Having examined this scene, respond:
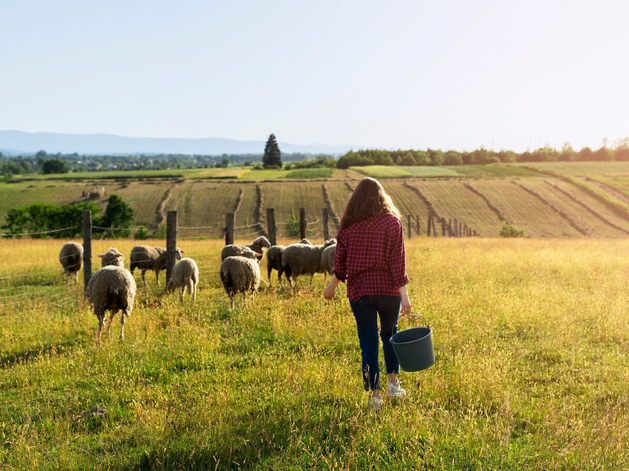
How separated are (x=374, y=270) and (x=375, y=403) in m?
1.36

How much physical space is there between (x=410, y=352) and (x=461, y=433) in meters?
0.91

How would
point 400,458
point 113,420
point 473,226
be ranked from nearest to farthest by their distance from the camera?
point 400,458, point 113,420, point 473,226

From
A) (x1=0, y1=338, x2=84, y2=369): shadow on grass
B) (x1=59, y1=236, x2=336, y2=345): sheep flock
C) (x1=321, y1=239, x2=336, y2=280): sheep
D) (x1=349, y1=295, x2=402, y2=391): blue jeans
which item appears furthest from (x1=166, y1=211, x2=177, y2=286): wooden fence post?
(x1=349, y1=295, x2=402, y2=391): blue jeans

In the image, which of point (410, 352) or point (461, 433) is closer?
point (461, 433)

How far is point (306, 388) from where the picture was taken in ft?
19.2

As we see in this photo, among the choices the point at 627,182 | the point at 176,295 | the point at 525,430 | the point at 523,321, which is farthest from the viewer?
the point at 627,182

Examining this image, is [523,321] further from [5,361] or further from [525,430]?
[5,361]

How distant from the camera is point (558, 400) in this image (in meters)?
5.68

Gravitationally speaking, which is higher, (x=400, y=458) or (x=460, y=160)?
(x=460, y=160)

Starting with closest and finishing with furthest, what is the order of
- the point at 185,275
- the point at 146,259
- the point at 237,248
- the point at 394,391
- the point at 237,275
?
the point at 394,391 < the point at 237,275 < the point at 185,275 < the point at 237,248 < the point at 146,259

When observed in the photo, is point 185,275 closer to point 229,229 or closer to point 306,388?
point 229,229

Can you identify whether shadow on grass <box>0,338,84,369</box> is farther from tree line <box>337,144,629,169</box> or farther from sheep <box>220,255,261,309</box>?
tree line <box>337,144,629,169</box>

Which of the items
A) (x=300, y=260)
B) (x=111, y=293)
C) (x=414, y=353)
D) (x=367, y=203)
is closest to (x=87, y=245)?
(x=111, y=293)

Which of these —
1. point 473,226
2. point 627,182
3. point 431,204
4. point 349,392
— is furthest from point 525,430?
point 627,182
